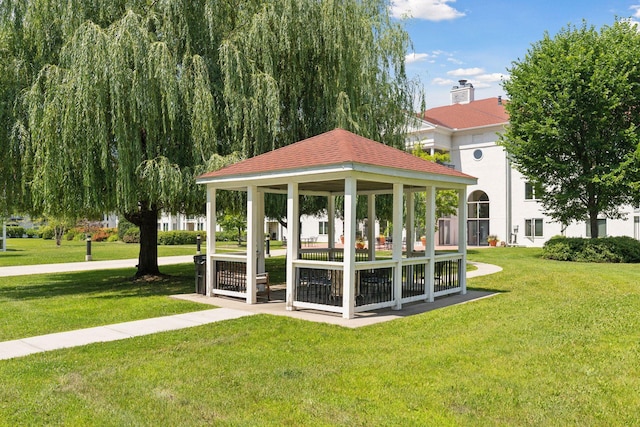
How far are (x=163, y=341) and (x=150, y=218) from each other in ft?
27.6

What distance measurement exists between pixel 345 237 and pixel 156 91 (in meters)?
6.05

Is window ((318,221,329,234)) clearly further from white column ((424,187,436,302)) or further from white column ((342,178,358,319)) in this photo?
white column ((342,178,358,319))

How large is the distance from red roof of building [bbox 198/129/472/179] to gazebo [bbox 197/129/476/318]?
0.07 ft

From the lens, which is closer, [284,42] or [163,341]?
[163,341]

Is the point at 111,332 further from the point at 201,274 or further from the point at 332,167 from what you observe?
the point at 332,167

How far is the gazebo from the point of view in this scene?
31.3 ft

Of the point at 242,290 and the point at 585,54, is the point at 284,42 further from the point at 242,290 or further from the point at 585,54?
the point at 585,54

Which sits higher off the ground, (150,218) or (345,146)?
(345,146)

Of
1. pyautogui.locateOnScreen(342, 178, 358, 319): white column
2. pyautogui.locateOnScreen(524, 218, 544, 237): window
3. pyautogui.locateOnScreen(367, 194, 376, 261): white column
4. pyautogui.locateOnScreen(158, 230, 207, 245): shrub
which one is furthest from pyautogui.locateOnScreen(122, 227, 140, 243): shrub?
pyautogui.locateOnScreen(342, 178, 358, 319): white column

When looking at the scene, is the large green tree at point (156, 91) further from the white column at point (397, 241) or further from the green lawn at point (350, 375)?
the white column at point (397, 241)

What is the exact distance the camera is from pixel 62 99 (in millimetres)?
11844

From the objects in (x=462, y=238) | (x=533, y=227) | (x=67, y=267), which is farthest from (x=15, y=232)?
(x=462, y=238)

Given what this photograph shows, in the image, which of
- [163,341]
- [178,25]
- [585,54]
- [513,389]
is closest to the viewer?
[513,389]

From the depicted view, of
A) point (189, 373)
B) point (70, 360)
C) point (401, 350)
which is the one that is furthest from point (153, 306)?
point (401, 350)
